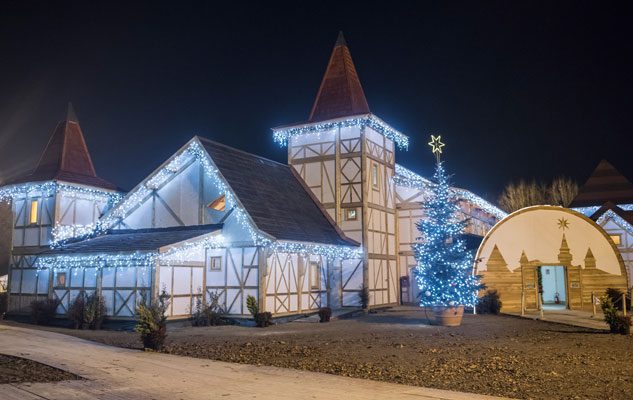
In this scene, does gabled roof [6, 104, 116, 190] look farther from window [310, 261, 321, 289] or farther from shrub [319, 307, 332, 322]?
shrub [319, 307, 332, 322]

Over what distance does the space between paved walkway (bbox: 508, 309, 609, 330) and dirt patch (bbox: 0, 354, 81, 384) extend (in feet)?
54.7

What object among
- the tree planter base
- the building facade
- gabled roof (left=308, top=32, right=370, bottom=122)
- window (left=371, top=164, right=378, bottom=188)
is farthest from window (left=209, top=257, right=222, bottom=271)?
gabled roof (left=308, top=32, right=370, bottom=122)

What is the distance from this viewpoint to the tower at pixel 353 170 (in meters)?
28.7

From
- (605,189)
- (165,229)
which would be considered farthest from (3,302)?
(605,189)

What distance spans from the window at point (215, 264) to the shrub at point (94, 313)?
14.6 feet

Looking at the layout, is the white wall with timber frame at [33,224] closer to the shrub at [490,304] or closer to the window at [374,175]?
the window at [374,175]

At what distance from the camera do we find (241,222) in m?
22.3

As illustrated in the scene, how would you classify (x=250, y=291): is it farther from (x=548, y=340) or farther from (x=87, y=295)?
(x=548, y=340)

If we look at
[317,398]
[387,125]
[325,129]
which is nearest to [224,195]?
[325,129]

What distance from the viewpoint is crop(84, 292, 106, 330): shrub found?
2059 cm

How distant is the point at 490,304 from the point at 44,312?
1935 centimetres

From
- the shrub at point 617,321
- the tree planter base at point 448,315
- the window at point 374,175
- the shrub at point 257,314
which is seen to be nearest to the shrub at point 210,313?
the shrub at point 257,314

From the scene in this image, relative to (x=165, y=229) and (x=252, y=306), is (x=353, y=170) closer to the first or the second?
(x=165, y=229)

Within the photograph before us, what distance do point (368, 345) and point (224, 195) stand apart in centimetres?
1058
